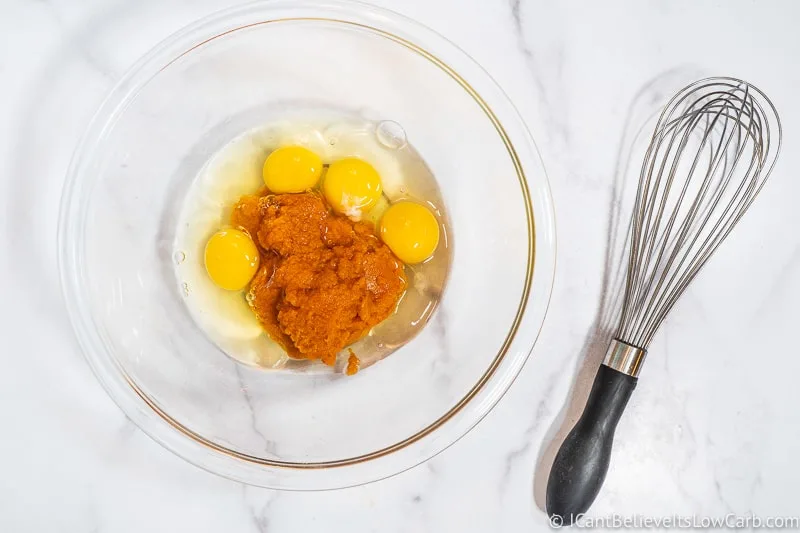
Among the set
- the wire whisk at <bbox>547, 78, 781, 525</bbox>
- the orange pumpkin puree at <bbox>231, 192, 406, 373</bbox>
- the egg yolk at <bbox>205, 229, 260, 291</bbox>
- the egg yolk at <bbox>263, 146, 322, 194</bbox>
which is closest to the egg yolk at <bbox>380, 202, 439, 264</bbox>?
the orange pumpkin puree at <bbox>231, 192, 406, 373</bbox>

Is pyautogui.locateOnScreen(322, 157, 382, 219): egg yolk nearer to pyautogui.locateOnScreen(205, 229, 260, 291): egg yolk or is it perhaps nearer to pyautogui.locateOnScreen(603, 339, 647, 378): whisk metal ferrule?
pyautogui.locateOnScreen(205, 229, 260, 291): egg yolk

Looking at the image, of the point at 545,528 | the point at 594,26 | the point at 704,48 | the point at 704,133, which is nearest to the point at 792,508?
the point at 545,528

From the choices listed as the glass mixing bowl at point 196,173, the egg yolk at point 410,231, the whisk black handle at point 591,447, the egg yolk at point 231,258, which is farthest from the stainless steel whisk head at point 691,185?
the egg yolk at point 231,258

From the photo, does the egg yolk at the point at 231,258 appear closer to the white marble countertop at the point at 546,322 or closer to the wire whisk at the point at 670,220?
the white marble countertop at the point at 546,322

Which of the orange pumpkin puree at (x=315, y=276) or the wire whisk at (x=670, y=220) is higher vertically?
the wire whisk at (x=670, y=220)

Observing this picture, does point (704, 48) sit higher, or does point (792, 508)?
point (704, 48)

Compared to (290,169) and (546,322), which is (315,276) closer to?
(290,169)

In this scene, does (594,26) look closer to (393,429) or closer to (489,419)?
(489,419)
